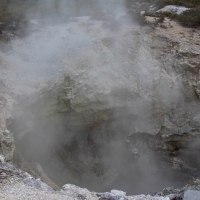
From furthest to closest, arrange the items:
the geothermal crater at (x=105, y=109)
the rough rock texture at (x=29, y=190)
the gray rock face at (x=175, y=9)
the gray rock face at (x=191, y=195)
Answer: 1. the gray rock face at (x=175, y=9)
2. the geothermal crater at (x=105, y=109)
3. the gray rock face at (x=191, y=195)
4. the rough rock texture at (x=29, y=190)

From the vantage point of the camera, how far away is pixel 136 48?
27.4 ft

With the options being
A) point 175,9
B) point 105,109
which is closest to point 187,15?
point 175,9

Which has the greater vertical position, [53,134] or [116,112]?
[116,112]

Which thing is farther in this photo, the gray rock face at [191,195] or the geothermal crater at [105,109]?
the geothermal crater at [105,109]

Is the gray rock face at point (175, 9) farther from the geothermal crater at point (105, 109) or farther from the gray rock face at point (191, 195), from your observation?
the gray rock face at point (191, 195)

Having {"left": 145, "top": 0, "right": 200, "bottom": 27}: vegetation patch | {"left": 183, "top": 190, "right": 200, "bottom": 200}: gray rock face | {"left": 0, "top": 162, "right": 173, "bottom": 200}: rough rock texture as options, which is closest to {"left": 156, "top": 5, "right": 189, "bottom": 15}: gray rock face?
{"left": 145, "top": 0, "right": 200, "bottom": 27}: vegetation patch

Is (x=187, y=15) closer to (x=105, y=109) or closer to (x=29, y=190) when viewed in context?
(x=105, y=109)

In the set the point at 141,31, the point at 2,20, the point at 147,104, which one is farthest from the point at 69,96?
the point at 2,20

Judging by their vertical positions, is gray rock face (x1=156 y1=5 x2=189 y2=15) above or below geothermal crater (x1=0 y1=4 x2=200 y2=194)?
above

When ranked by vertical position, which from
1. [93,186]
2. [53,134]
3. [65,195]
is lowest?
[93,186]

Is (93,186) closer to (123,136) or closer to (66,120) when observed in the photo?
(123,136)

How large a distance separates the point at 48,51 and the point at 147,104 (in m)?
3.70

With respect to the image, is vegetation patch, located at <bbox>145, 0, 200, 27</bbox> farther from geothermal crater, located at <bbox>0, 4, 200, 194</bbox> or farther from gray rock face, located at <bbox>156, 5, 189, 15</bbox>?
geothermal crater, located at <bbox>0, 4, 200, 194</bbox>

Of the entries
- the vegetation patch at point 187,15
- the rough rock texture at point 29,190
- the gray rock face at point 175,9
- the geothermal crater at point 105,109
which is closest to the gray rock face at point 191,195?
the rough rock texture at point 29,190
